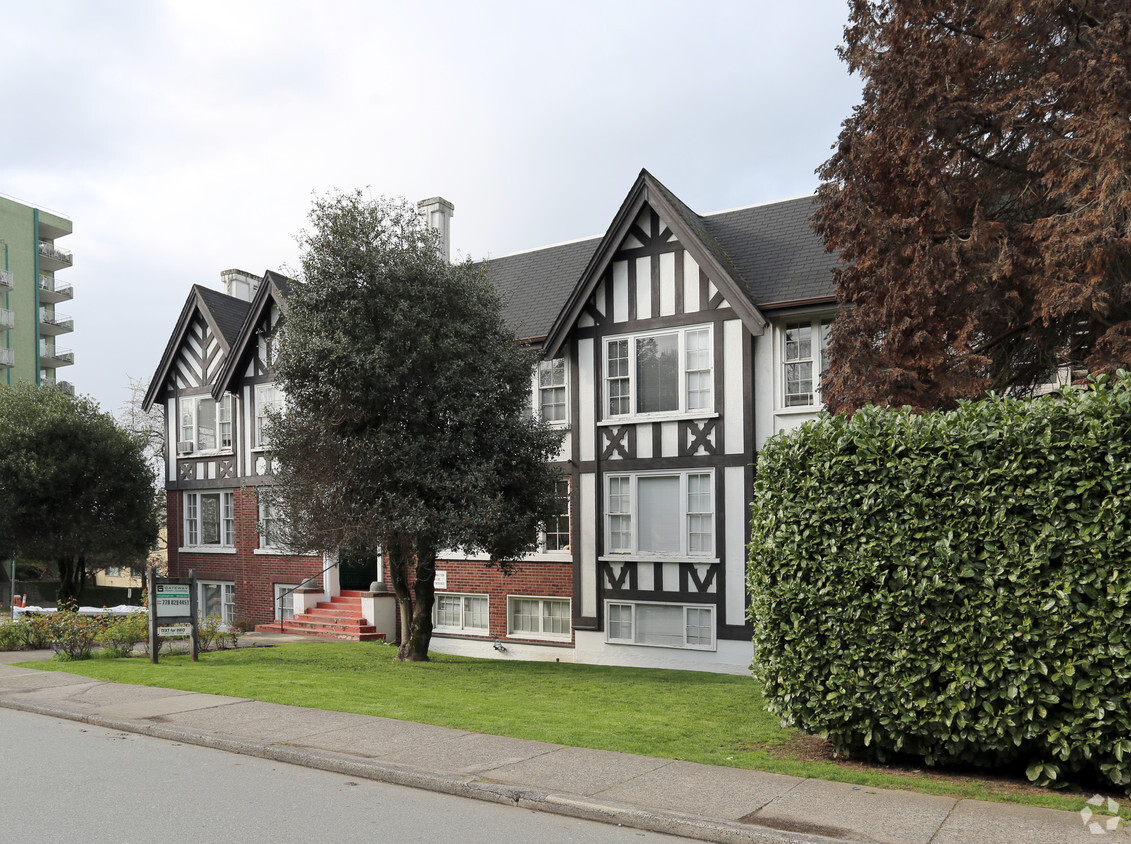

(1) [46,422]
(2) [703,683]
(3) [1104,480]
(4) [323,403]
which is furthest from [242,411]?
(3) [1104,480]

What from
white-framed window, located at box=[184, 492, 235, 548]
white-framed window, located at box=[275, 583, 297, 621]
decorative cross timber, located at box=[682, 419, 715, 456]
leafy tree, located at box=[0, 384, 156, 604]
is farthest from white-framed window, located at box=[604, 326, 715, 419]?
leafy tree, located at box=[0, 384, 156, 604]

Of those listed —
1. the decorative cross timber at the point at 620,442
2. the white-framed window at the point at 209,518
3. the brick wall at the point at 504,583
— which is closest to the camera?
the decorative cross timber at the point at 620,442

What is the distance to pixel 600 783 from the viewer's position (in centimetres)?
791

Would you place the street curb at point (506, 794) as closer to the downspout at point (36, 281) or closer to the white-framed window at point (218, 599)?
the white-framed window at point (218, 599)

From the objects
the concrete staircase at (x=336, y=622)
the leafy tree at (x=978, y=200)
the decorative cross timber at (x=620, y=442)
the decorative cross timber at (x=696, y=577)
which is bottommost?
the concrete staircase at (x=336, y=622)

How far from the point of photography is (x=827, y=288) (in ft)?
55.1

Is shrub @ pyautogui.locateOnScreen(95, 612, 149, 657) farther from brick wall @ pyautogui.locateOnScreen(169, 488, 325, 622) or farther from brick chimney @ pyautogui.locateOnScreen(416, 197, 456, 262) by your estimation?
brick chimney @ pyautogui.locateOnScreen(416, 197, 456, 262)


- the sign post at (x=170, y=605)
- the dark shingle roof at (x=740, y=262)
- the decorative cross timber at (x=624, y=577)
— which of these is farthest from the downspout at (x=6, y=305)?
the decorative cross timber at (x=624, y=577)

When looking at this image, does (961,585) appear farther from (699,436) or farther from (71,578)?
(71,578)

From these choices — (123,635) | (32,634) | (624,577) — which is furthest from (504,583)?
(32,634)

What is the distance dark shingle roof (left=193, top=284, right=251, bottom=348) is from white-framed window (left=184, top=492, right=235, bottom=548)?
476cm

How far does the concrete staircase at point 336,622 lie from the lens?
75.0 ft

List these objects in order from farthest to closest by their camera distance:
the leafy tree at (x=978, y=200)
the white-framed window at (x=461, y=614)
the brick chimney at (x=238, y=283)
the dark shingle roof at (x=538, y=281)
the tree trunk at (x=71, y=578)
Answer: the brick chimney at (x=238, y=283)
the tree trunk at (x=71, y=578)
the white-framed window at (x=461, y=614)
the dark shingle roof at (x=538, y=281)
the leafy tree at (x=978, y=200)

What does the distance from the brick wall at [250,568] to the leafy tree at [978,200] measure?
57.7 feet
